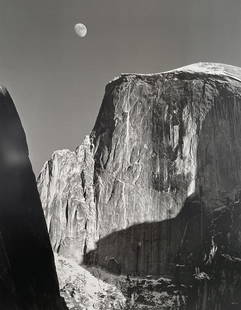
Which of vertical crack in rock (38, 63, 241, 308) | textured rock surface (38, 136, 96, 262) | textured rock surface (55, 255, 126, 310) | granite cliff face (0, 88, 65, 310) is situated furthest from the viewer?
vertical crack in rock (38, 63, 241, 308)

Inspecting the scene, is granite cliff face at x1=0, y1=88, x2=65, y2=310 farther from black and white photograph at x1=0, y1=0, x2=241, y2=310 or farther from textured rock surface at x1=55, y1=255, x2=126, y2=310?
textured rock surface at x1=55, y1=255, x2=126, y2=310

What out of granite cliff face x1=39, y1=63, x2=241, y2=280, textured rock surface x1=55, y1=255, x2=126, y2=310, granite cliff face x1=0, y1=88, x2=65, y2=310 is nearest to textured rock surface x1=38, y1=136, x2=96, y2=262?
granite cliff face x1=39, y1=63, x2=241, y2=280

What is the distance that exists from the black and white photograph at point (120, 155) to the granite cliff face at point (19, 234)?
0.05ft

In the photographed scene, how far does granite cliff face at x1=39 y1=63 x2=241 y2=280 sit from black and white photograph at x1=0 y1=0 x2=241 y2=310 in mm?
25

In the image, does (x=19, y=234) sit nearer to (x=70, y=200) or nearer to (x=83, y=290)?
(x=83, y=290)

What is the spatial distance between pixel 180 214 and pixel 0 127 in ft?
15.0

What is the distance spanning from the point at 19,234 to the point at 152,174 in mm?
4667

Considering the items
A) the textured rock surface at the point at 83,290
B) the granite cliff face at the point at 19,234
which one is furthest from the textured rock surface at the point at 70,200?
the granite cliff face at the point at 19,234

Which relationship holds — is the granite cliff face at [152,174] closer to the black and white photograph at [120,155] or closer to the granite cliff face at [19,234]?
the black and white photograph at [120,155]

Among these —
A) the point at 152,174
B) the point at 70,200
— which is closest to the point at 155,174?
the point at 152,174

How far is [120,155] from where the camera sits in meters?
8.59

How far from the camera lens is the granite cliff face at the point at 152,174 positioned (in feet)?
24.4

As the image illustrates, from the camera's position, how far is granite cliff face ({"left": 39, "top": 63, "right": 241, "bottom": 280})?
745 centimetres

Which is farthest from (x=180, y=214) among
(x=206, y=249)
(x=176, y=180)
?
(x=206, y=249)
